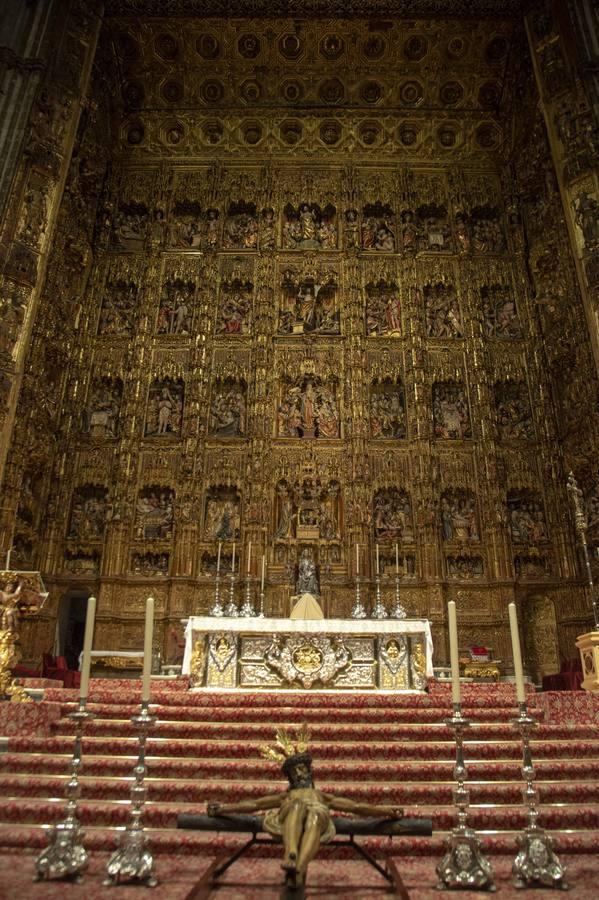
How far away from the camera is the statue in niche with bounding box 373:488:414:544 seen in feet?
47.8

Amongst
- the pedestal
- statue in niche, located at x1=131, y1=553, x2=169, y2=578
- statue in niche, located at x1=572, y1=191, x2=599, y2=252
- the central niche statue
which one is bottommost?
the pedestal

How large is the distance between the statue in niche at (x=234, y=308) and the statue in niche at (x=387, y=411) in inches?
149

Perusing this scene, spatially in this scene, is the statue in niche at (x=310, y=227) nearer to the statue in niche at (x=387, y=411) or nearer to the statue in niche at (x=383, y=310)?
the statue in niche at (x=383, y=310)

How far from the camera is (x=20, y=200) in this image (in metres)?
12.4

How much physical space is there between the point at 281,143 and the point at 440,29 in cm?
511

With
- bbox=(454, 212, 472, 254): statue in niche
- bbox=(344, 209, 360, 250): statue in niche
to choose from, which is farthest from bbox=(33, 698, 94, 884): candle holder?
bbox=(454, 212, 472, 254): statue in niche

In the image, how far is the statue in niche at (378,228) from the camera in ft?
57.8

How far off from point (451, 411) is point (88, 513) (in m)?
9.04

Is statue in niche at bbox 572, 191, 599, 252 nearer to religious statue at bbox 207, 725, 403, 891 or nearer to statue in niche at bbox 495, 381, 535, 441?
statue in niche at bbox 495, 381, 535, 441

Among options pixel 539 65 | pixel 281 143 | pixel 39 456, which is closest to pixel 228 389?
pixel 39 456

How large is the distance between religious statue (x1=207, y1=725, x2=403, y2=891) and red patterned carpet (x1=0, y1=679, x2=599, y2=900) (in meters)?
0.51

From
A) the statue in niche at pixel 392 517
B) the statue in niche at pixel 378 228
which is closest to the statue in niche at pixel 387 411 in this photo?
the statue in niche at pixel 392 517

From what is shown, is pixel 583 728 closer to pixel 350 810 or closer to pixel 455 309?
pixel 350 810

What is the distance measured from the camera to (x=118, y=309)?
55.1 ft
